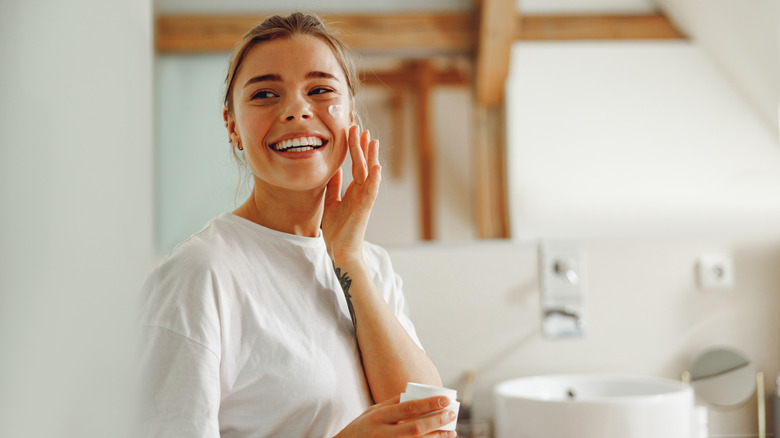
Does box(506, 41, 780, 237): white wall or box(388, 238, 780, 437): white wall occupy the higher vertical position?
box(506, 41, 780, 237): white wall

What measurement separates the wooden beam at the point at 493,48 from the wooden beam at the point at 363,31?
0.09 meters

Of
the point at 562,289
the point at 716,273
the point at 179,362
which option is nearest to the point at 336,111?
the point at 179,362

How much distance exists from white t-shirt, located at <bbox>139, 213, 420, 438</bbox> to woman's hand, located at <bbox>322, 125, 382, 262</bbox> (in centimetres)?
2

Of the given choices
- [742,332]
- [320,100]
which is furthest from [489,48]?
[320,100]

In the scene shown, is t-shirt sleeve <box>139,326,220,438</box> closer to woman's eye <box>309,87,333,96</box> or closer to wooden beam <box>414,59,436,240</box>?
woman's eye <box>309,87,333,96</box>

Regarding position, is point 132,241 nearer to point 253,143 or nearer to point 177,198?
point 253,143

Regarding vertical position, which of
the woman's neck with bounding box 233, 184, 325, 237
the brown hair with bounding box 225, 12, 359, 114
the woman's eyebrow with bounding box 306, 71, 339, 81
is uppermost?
the brown hair with bounding box 225, 12, 359, 114

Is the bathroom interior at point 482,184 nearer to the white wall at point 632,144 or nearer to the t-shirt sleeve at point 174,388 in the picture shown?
the white wall at point 632,144

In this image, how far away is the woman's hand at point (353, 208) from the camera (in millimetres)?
690

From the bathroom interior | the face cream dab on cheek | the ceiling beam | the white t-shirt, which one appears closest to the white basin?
the bathroom interior

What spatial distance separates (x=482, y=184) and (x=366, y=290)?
1278 millimetres

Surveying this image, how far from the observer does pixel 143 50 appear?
0.75 ft

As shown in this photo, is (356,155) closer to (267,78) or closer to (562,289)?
(267,78)

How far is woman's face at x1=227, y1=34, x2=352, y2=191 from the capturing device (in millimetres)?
646
